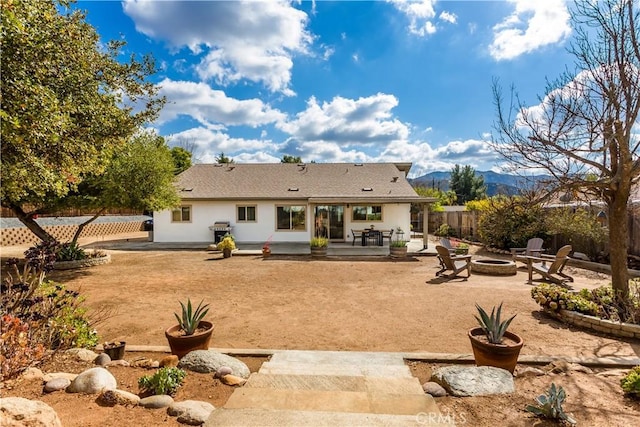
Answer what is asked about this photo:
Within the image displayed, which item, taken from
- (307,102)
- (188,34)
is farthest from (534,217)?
(188,34)

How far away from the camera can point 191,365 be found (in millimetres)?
3631

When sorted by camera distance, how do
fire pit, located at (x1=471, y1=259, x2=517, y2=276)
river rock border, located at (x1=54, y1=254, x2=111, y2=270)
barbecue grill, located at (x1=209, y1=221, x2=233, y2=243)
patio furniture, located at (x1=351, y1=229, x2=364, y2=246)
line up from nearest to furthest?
fire pit, located at (x1=471, y1=259, x2=517, y2=276), river rock border, located at (x1=54, y1=254, x2=111, y2=270), patio furniture, located at (x1=351, y1=229, x2=364, y2=246), barbecue grill, located at (x1=209, y1=221, x2=233, y2=243)

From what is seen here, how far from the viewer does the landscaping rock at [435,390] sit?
3.12 metres

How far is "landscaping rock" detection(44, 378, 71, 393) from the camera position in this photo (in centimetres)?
294

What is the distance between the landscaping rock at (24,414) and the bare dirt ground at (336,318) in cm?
32

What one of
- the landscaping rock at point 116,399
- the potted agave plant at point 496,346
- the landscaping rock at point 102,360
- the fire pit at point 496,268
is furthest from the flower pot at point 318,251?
the landscaping rock at point 116,399

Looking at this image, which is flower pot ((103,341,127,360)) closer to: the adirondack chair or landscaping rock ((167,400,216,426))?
landscaping rock ((167,400,216,426))

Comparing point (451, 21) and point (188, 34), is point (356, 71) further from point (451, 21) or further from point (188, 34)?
point (188, 34)

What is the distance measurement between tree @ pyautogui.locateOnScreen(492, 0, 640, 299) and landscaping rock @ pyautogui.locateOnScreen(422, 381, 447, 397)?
4.29m

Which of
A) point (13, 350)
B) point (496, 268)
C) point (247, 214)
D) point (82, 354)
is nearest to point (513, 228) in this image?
point (496, 268)

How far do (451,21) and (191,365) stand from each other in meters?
10.1

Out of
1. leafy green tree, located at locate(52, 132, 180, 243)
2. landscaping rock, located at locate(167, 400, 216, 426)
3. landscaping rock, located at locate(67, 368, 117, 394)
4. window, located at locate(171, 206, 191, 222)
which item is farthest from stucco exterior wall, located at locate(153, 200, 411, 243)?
landscaping rock, located at locate(167, 400, 216, 426)

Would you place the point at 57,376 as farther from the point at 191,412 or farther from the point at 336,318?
the point at 336,318

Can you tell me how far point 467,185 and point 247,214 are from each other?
117ft
